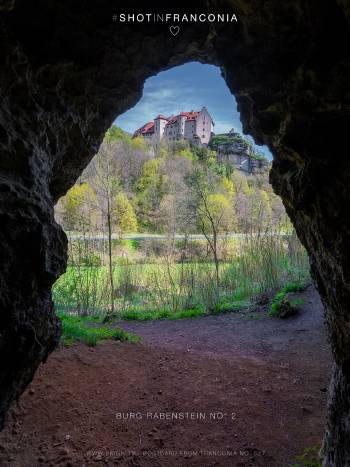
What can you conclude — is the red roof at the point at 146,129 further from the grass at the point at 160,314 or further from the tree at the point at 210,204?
the grass at the point at 160,314

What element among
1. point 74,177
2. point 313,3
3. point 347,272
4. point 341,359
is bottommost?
point 341,359

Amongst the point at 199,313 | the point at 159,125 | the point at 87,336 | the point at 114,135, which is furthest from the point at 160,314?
Answer: the point at 159,125

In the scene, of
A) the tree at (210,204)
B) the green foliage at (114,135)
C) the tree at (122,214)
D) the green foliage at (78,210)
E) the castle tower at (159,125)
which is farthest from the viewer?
the castle tower at (159,125)

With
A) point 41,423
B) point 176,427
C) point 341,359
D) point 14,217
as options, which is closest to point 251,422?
point 176,427

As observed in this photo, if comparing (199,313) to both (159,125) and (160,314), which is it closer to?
(160,314)

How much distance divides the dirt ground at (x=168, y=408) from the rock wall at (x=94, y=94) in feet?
2.60

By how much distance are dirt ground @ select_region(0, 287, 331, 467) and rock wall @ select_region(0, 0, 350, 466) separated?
2.60 feet

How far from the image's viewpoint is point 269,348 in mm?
5289

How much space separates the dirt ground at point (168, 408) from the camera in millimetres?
2531

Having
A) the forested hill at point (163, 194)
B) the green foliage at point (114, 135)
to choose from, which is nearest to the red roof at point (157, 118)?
the green foliage at point (114, 135)

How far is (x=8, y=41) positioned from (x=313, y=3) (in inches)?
86.2

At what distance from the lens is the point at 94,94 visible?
349 cm

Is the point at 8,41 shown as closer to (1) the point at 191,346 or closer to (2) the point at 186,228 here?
(1) the point at 191,346

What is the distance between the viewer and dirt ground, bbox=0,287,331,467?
253cm
